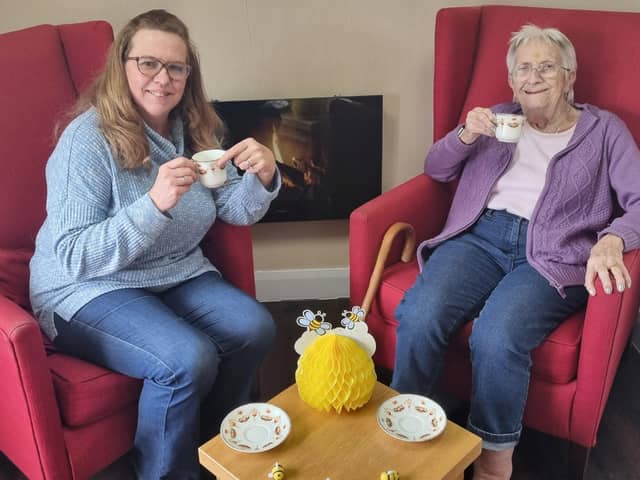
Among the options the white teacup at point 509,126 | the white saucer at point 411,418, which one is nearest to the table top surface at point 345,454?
the white saucer at point 411,418

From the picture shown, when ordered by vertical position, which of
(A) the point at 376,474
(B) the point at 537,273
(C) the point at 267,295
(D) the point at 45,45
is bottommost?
(C) the point at 267,295

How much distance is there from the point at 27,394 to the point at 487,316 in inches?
41.2

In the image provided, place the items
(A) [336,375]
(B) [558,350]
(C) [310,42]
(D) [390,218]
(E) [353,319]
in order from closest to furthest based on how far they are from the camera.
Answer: (A) [336,375]
(E) [353,319]
(B) [558,350]
(D) [390,218]
(C) [310,42]

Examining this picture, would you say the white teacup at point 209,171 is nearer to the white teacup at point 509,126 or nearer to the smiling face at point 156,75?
the smiling face at point 156,75

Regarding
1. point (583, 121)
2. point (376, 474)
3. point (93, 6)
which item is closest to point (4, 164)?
point (93, 6)

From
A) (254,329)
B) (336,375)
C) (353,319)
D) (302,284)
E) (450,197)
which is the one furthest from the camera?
(302,284)

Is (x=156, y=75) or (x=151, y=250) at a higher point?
(x=156, y=75)

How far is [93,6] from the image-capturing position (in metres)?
2.35

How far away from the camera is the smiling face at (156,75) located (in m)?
1.70

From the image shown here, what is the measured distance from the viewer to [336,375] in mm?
1411

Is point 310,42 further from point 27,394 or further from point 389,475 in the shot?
point 389,475

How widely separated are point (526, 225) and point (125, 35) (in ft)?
3.72

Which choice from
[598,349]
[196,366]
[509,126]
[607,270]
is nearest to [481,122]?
[509,126]

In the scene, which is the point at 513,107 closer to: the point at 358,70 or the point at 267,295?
the point at 358,70
